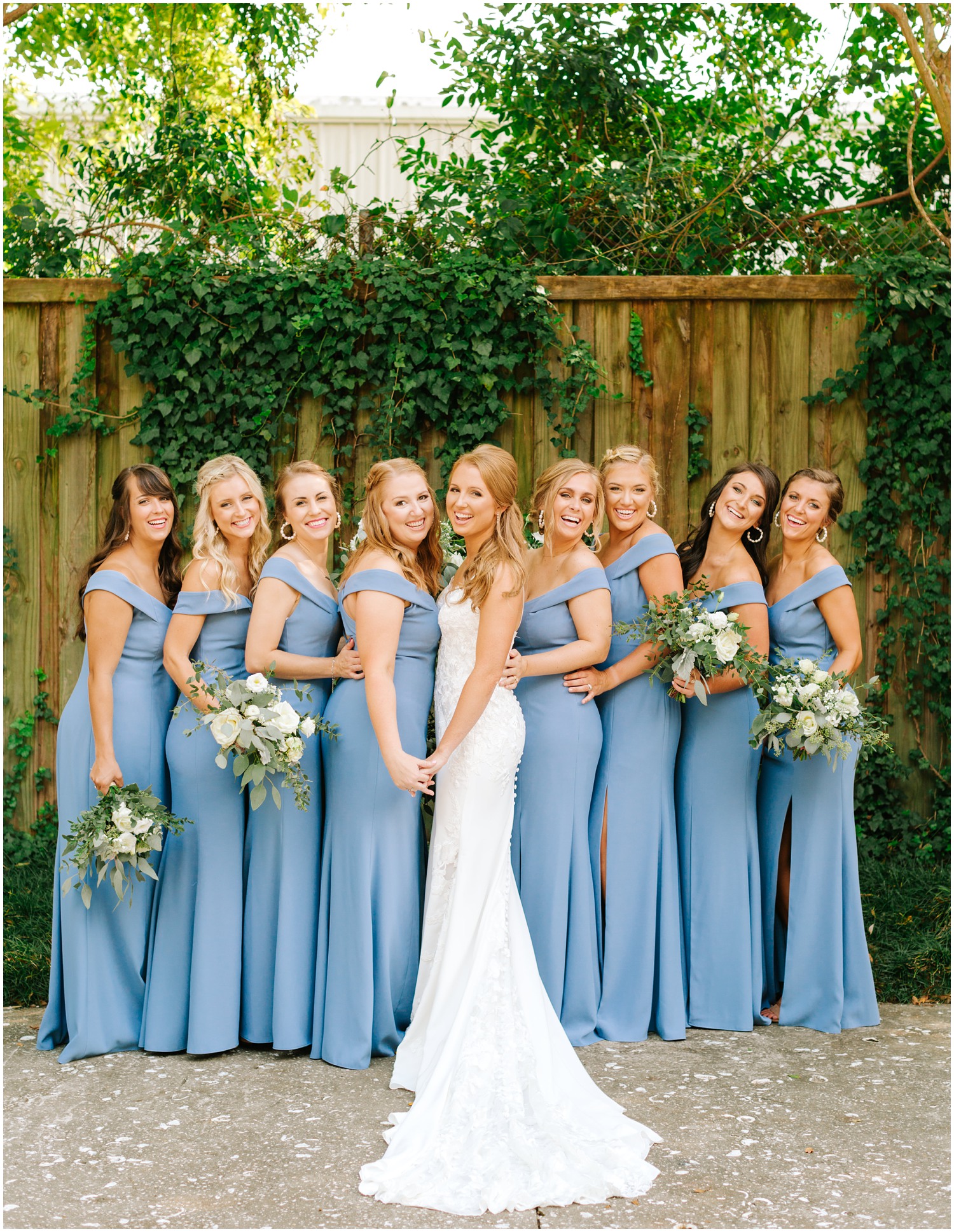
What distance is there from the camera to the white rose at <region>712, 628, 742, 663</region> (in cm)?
385

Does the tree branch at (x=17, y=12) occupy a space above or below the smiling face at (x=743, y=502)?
above

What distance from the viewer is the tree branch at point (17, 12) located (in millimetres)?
5949

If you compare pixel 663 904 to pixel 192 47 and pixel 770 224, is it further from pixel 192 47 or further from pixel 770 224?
pixel 192 47

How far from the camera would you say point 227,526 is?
13.0ft

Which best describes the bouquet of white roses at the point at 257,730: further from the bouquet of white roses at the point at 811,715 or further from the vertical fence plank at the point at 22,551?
the vertical fence plank at the point at 22,551

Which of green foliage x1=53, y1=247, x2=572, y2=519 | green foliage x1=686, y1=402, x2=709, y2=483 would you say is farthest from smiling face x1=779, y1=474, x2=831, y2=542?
green foliage x1=53, y1=247, x2=572, y2=519

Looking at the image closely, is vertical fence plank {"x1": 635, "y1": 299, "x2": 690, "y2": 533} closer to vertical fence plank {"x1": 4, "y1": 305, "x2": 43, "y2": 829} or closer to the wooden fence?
the wooden fence

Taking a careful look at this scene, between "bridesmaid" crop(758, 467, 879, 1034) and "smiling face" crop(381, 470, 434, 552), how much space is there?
1561mm

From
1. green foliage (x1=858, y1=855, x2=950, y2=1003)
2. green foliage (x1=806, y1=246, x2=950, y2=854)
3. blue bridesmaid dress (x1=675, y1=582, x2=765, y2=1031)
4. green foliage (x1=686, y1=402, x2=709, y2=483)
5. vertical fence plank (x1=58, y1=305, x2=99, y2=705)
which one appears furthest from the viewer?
vertical fence plank (x1=58, y1=305, x2=99, y2=705)

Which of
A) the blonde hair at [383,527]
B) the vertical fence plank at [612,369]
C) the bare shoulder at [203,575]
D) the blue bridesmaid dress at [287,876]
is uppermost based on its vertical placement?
the vertical fence plank at [612,369]

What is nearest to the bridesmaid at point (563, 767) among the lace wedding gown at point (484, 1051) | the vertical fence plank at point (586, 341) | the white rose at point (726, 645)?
the lace wedding gown at point (484, 1051)

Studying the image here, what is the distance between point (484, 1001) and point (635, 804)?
1.10 metres

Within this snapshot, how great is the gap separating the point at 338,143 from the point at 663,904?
9.08 meters

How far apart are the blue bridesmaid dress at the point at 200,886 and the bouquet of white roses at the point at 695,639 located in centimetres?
155
